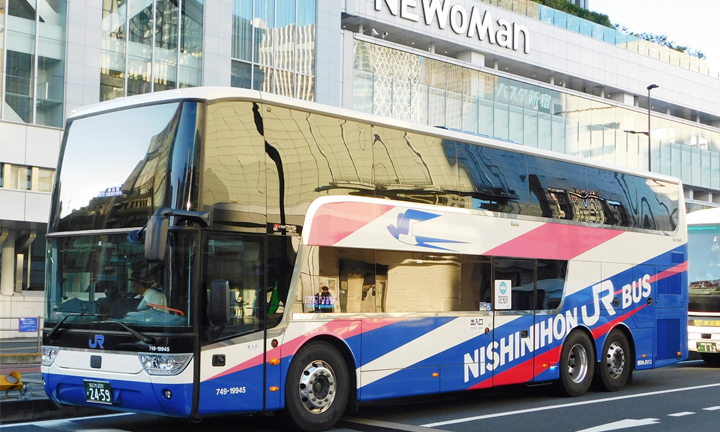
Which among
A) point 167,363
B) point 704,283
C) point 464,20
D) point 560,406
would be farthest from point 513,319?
point 464,20

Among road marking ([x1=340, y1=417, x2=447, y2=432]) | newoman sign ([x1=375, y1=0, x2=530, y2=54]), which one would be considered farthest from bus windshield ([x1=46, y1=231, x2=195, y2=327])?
newoman sign ([x1=375, y1=0, x2=530, y2=54])

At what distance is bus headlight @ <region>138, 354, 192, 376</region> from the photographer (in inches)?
353

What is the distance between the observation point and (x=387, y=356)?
11.3 metres

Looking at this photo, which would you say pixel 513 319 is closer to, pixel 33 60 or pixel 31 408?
pixel 31 408

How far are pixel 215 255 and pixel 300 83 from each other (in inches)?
1207

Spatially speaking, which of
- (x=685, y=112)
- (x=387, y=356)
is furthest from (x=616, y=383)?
(x=685, y=112)

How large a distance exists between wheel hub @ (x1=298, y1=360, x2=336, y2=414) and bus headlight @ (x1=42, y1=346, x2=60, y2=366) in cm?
275

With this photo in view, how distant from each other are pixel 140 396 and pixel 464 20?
1593 inches

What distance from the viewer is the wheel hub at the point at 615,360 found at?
15507 millimetres

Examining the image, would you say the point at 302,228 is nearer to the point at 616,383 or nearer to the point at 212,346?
the point at 212,346

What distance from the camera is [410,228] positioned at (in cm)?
1166

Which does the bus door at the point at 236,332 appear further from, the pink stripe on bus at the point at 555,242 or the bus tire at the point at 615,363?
A: the bus tire at the point at 615,363

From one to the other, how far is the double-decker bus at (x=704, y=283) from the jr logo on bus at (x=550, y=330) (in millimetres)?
4240

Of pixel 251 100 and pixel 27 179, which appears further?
pixel 27 179
